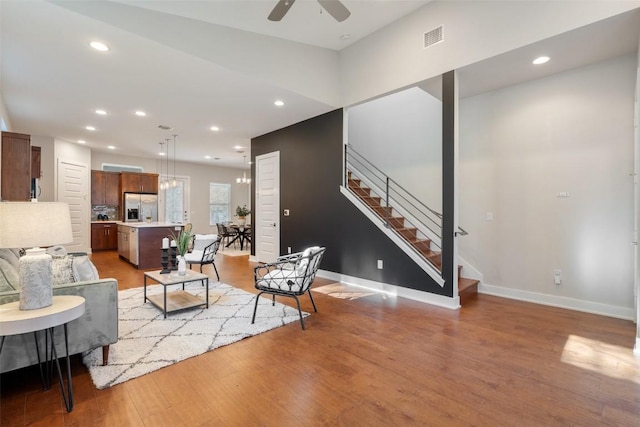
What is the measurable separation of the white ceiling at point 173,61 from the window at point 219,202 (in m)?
5.74

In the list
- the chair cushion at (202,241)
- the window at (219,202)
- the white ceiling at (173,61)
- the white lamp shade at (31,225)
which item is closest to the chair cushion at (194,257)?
the chair cushion at (202,241)

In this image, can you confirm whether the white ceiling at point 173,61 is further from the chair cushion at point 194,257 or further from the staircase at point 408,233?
the chair cushion at point 194,257

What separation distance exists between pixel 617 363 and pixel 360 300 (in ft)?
8.40

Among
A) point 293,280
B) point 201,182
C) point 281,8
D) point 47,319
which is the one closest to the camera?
point 47,319

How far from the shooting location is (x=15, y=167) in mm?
4172

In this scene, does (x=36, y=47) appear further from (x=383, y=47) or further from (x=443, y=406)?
(x=443, y=406)

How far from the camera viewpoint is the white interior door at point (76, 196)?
7656 mm

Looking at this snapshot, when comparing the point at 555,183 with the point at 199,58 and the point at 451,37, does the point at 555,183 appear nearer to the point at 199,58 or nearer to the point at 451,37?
the point at 451,37

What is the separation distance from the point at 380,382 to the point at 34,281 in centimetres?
237

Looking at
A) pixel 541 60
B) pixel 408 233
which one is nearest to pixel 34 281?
pixel 408 233

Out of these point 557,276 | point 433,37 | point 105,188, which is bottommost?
point 557,276

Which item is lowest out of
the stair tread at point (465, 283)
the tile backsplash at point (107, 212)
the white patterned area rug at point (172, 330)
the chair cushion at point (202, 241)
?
the white patterned area rug at point (172, 330)

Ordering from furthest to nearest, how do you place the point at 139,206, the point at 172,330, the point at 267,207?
the point at 139,206, the point at 267,207, the point at 172,330

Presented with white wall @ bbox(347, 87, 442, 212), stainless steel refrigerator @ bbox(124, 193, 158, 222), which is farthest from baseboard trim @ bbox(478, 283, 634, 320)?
stainless steel refrigerator @ bbox(124, 193, 158, 222)
